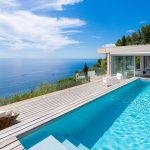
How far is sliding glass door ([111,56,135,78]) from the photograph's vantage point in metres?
18.2

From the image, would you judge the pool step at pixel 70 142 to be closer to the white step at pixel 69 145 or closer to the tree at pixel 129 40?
the white step at pixel 69 145

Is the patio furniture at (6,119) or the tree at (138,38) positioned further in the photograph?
the tree at (138,38)

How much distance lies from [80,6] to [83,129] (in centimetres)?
1506

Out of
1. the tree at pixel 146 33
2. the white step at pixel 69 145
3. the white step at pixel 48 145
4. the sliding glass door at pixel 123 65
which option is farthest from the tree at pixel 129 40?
the white step at pixel 48 145

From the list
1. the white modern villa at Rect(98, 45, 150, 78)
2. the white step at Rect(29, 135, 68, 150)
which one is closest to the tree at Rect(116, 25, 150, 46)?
the white modern villa at Rect(98, 45, 150, 78)

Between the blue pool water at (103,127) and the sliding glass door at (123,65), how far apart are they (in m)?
7.92

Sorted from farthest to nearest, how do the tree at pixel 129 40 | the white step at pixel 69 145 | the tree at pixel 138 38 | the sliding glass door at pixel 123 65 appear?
the tree at pixel 129 40
the tree at pixel 138 38
the sliding glass door at pixel 123 65
the white step at pixel 69 145

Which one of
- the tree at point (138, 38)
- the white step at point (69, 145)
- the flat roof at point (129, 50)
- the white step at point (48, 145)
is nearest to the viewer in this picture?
the white step at point (48, 145)

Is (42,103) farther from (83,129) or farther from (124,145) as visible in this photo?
(124,145)

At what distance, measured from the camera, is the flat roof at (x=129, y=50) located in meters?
A: 16.8

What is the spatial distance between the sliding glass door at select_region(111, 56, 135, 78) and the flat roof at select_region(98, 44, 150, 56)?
2.72ft

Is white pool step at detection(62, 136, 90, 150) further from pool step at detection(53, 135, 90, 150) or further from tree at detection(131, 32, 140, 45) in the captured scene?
tree at detection(131, 32, 140, 45)

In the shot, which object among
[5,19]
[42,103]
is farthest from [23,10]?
[42,103]

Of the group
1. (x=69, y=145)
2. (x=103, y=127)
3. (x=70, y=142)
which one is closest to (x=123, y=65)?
(x=103, y=127)
